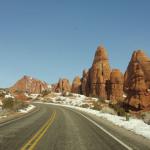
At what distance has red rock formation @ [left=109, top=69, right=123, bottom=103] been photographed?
96.1 m

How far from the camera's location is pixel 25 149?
33.6 feet

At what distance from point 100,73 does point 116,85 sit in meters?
8.93

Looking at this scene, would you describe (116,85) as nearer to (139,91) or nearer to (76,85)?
(76,85)

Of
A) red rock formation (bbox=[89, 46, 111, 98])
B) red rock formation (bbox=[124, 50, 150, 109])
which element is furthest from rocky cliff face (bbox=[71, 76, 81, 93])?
red rock formation (bbox=[124, 50, 150, 109])

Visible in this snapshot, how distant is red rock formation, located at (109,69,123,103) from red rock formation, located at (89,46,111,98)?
395 centimetres

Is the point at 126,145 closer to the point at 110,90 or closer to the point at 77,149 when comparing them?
the point at 77,149

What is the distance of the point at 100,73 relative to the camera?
10288 centimetres

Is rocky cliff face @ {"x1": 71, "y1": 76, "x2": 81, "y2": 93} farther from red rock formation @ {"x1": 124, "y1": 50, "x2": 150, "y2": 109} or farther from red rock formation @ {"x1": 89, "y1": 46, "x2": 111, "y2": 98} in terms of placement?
red rock formation @ {"x1": 124, "y1": 50, "x2": 150, "y2": 109}

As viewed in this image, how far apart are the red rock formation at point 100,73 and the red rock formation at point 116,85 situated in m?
3.95

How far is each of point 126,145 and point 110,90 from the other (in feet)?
287

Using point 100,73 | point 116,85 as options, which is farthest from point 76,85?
point 116,85

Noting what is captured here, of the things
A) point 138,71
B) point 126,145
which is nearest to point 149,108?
point 138,71

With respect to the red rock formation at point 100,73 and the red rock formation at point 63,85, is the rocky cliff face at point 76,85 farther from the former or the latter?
the red rock formation at point 100,73

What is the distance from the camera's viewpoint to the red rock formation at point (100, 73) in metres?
101
